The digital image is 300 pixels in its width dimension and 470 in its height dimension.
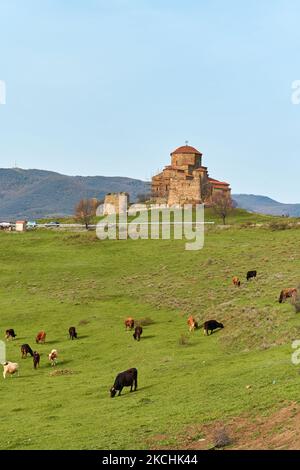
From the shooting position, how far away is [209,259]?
66.2 m

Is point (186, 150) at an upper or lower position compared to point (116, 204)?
upper

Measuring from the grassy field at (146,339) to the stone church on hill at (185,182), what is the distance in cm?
6717

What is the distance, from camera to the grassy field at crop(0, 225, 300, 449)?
2139cm

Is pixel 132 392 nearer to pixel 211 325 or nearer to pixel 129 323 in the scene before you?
pixel 211 325

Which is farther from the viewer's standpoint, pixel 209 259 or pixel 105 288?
pixel 209 259

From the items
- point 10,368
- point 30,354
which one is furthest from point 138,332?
point 10,368

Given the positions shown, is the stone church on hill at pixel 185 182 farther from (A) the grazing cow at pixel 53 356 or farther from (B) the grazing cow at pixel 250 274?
(A) the grazing cow at pixel 53 356

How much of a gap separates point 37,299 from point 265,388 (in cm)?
3832

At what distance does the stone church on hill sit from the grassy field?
220 ft

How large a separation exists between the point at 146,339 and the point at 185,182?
112 metres

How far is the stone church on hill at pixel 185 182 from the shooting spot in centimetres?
14950

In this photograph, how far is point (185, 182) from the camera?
492 feet

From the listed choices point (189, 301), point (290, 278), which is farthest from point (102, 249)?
point (290, 278)

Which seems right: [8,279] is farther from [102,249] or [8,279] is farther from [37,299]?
[102,249]
